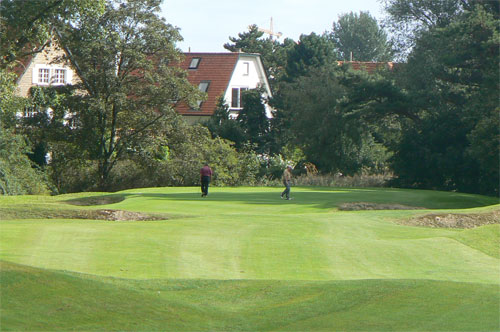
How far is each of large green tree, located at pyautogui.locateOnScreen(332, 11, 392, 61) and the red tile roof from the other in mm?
66020

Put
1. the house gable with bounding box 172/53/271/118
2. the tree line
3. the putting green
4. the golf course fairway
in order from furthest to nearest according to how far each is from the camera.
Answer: the house gable with bounding box 172/53/271/118 < the tree line < the putting green < the golf course fairway

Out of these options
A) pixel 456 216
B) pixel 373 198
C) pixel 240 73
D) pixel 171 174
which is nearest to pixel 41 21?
→ pixel 171 174

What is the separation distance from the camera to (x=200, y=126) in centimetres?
4853

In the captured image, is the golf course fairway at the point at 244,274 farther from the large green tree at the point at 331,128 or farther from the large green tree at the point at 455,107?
the large green tree at the point at 331,128

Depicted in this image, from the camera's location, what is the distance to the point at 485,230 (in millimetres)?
18828

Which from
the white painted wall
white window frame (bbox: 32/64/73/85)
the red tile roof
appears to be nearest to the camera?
white window frame (bbox: 32/64/73/85)

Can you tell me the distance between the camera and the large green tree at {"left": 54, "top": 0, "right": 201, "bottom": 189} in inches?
1785

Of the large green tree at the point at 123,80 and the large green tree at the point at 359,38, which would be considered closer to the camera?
the large green tree at the point at 123,80

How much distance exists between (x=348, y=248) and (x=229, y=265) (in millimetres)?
3500

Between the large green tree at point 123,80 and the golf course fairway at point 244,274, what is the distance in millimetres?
24813

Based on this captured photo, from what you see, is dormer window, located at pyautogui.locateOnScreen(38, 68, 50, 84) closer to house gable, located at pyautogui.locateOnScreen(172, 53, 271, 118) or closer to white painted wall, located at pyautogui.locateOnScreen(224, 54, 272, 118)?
house gable, located at pyautogui.locateOnScreen(172, 53, 271, 118)

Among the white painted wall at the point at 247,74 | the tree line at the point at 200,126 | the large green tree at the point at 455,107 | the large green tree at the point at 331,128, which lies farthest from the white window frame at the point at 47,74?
the large green tree at the point at 455,107

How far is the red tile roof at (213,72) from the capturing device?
6838 cm

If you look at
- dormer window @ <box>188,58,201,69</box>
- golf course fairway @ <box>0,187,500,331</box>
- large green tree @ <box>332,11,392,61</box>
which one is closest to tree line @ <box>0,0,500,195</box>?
dormer window @ <box>188,58,201,69</box>
